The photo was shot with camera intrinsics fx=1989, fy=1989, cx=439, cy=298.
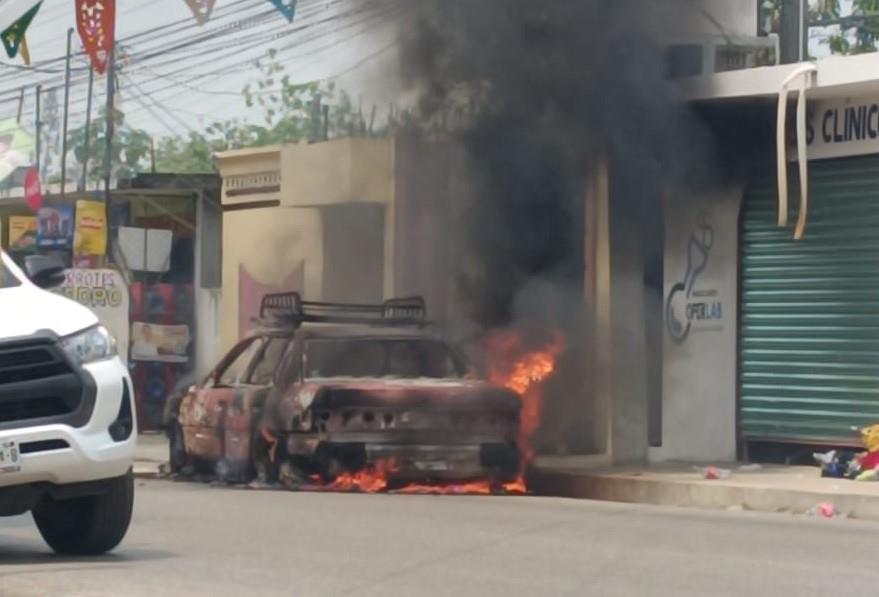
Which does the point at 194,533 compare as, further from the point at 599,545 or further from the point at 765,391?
the point at 765,391

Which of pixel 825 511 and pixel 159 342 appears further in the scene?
pixel 159 342

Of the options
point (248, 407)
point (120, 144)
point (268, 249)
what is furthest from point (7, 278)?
point (120, 144)

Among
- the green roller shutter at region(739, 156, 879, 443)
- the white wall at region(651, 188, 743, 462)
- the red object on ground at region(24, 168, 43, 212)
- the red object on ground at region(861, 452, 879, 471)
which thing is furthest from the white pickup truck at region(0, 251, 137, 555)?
the red object on ground at region(24, 168, 43, 212)

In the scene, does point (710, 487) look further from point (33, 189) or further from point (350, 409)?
point (33, 189)

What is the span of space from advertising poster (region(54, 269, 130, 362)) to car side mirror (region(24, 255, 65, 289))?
1545cm

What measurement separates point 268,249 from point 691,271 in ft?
28.1

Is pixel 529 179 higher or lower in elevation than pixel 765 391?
higher

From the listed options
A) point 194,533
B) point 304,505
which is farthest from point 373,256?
point 194,533

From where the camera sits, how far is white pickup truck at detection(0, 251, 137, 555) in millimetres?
10047

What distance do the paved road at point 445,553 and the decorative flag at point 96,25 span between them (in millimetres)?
9632

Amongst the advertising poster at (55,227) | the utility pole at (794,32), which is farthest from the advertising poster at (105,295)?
the advertising poster at (55,227)

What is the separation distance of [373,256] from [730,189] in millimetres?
6453

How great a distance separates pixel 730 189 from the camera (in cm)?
2088

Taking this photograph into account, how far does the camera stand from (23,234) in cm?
3956
